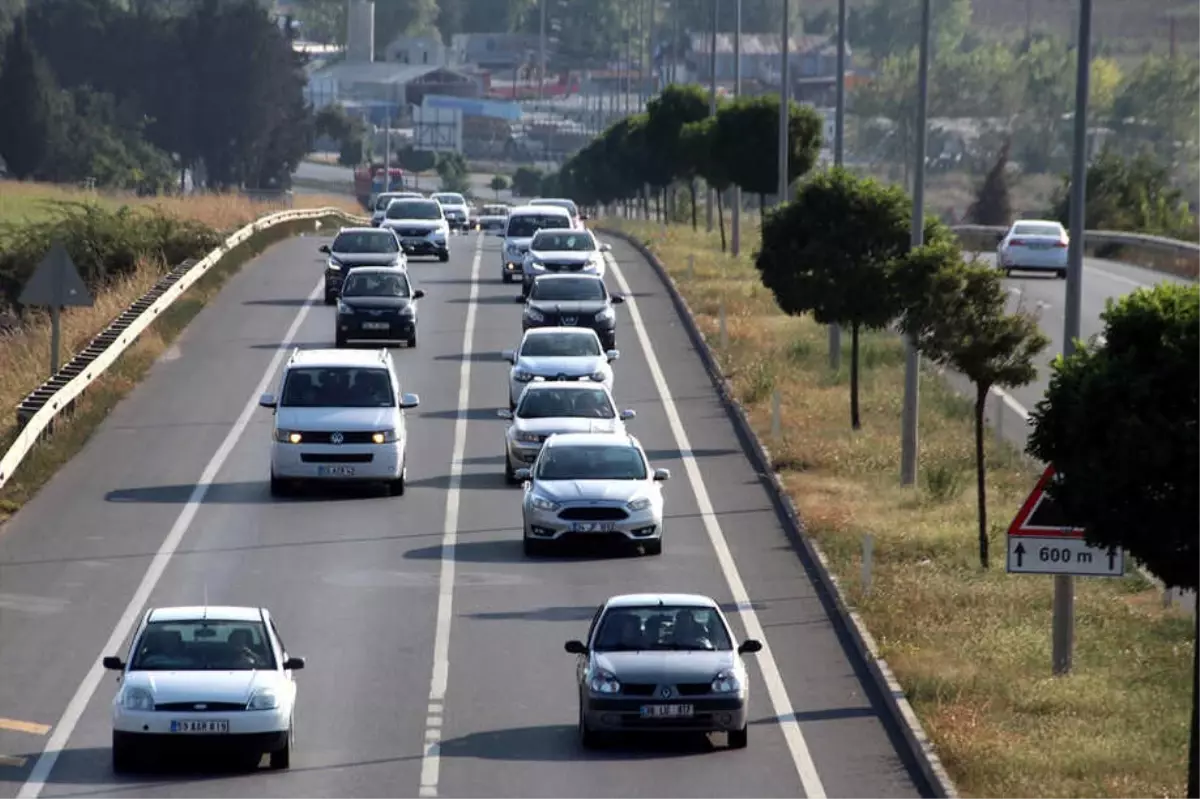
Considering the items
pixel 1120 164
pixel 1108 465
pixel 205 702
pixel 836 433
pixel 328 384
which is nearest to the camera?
pixel 1108 465

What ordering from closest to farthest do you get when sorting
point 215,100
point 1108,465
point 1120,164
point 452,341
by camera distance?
point 1108,465, point 452,341, point 1120,164, point 215,100

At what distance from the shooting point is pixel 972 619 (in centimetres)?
2498

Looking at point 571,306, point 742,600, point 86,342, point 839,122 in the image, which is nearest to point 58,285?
point 86,342

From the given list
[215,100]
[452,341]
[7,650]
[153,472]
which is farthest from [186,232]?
[215,100]

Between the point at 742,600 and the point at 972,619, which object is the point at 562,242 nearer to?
the point at 742,600

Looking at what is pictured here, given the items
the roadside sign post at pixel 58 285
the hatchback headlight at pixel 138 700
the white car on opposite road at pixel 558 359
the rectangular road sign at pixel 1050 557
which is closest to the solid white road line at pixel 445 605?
the white car on opposite road at pixel 558 359

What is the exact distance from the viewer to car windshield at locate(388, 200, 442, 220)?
68.2m

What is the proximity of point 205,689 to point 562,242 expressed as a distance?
39.2m

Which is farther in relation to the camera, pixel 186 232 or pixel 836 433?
pixel 186 232

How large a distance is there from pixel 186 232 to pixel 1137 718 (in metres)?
44.6

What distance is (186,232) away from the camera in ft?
204

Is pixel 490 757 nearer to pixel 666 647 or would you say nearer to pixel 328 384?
pixel 666 647

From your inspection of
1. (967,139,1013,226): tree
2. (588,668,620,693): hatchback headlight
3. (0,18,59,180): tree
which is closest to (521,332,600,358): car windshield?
(588,668,620,693): hatchback headlight

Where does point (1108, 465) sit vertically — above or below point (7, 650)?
above
